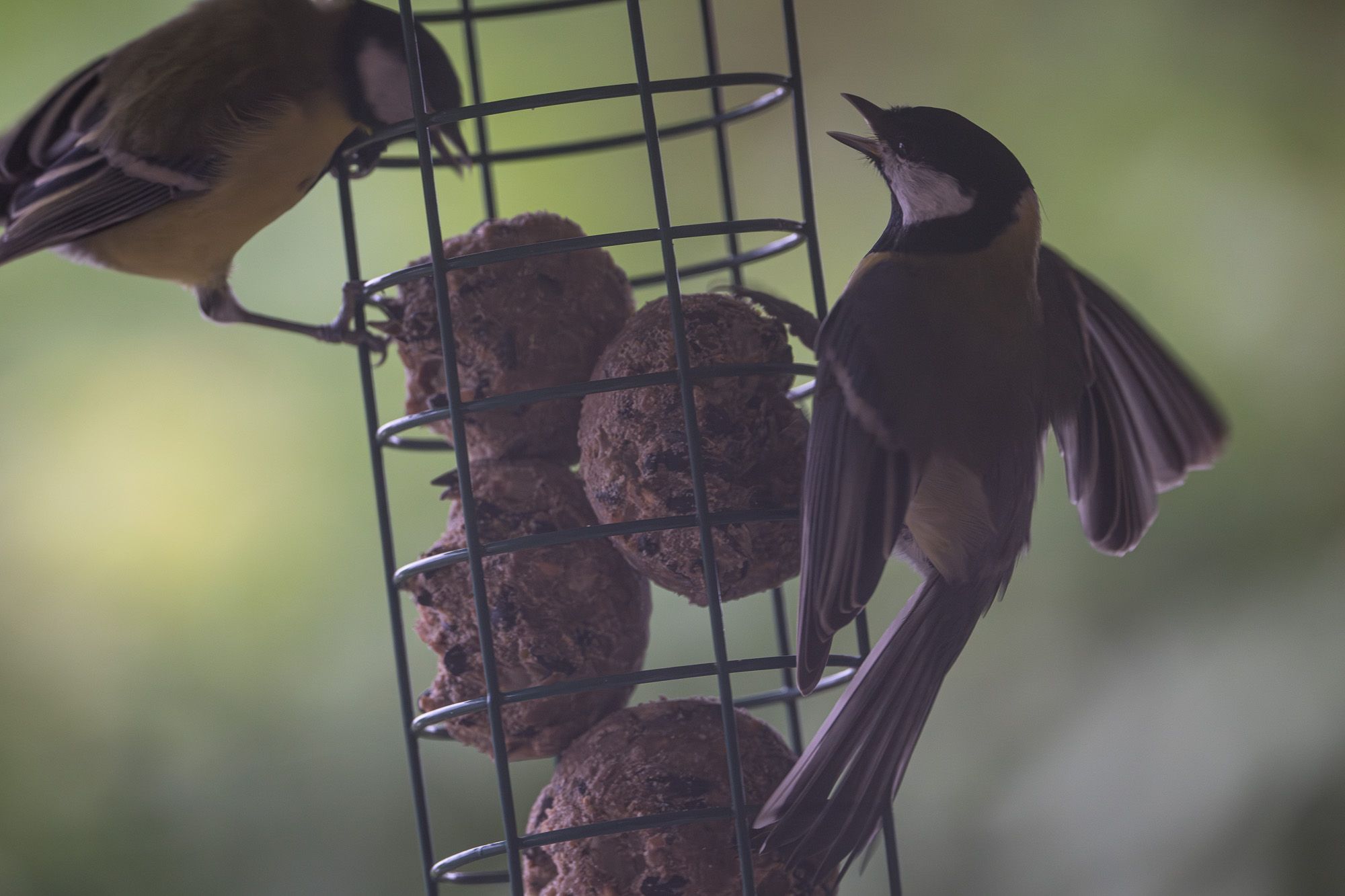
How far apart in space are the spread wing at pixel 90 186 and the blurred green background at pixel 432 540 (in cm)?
138

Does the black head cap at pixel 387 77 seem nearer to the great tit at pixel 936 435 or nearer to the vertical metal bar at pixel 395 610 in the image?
the vertical metal bar at pixel 395 610

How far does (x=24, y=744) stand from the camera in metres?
3.70

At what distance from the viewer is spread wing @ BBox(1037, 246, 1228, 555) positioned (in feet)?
7.24

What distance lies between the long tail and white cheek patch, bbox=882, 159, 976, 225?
48cm

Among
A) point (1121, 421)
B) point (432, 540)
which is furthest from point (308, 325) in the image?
point (432, 540)

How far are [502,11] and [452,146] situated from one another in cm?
22

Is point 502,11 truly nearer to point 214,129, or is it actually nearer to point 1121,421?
point 214,129

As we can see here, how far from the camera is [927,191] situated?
2016 mm

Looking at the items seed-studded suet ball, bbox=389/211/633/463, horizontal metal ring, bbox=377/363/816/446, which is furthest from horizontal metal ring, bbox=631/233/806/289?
horizontal metal ring, bbox=377/363/816/446

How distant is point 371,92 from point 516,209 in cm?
170

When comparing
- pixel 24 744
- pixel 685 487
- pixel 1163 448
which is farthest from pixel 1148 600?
pixel 24 744

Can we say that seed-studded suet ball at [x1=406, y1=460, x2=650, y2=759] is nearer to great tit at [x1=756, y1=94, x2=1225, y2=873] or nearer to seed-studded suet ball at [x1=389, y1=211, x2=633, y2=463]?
seed-studded suet ball at [x1=389, y1=211, x2=633, y2=463]

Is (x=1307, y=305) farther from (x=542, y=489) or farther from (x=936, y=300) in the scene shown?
(x=542, y=489)

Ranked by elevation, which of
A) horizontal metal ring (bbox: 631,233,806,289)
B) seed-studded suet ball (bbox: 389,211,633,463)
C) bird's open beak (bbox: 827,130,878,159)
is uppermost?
bird's open beak (bbox: 827,130,878,159)
